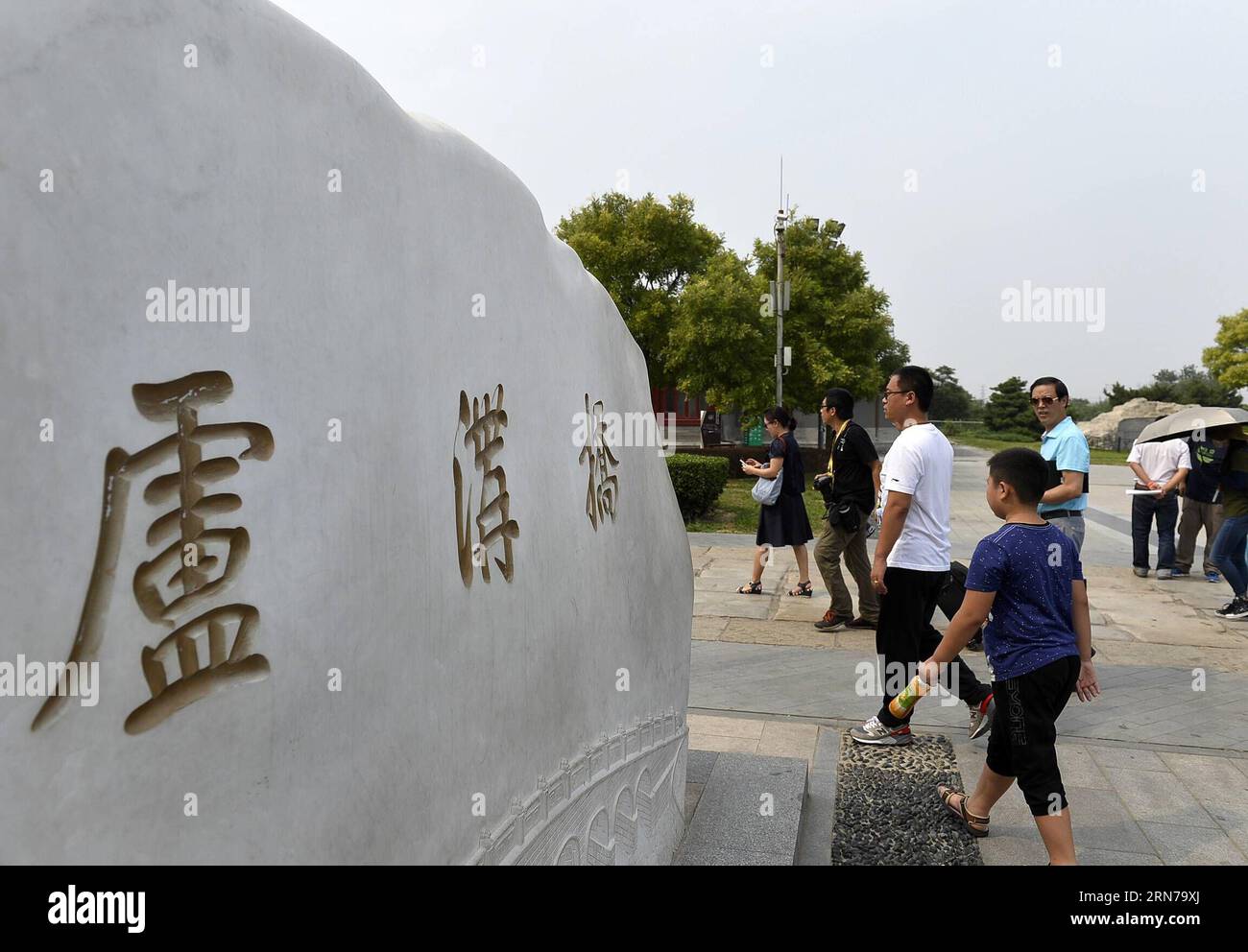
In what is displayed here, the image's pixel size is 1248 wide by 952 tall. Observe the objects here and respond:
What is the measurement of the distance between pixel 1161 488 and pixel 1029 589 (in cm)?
679

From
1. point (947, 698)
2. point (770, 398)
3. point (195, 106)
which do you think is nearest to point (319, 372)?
point (195, 106)

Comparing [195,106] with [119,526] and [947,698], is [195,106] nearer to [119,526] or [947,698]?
[119,526]

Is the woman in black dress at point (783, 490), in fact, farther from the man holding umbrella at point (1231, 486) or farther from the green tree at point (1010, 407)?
the green tree at point (1010, 407)

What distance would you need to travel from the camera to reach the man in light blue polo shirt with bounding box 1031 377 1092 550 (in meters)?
4.93

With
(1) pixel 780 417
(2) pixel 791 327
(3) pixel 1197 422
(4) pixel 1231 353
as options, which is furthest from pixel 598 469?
(4) pixel 1231 353

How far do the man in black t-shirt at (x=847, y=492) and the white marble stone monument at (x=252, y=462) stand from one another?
4.10m

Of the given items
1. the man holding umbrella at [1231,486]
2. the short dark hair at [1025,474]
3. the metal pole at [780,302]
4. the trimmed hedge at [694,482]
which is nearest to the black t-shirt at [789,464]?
the man holding umbrella at [1231,486]

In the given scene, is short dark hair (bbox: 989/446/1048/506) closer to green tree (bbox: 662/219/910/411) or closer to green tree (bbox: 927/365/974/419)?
green tree (bbox: 662/219/910/411)

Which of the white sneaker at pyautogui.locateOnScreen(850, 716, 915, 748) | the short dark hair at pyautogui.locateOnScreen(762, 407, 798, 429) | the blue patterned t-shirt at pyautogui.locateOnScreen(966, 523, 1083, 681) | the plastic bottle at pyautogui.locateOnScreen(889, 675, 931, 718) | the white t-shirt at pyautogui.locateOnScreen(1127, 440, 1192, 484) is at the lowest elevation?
the white sneaker at pyautogui.locateOnScreen(850, 716, 915, 748)

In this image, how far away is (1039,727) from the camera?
9.48 ft

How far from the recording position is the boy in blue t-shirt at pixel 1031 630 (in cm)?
289

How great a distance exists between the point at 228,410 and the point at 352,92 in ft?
2.11

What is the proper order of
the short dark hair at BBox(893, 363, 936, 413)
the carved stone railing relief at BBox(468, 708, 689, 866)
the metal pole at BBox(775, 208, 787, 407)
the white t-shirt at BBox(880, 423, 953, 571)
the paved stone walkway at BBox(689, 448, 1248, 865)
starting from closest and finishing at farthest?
1. the carved stone railing relief at BBox(468, 708, 689, 866)
2. the paved stone walkway at BBox(689, 448, 1248, 865)
3. the white t-shirt at BBox(880, 423, 953, 571)
4. the short dark hair at BBox(893, 363, 936, 413)
5. the metal pole at BBox(775, 208, 787, 407)
